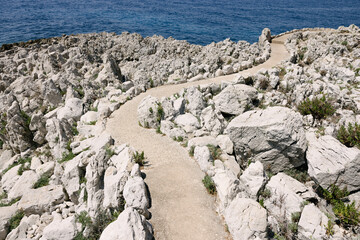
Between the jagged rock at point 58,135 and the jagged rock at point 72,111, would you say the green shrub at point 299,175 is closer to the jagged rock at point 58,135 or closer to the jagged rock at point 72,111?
the jagged rock at point 58,135

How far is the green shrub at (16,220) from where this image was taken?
1180 centimetres

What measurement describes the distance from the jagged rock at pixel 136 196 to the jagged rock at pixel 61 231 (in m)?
3.34

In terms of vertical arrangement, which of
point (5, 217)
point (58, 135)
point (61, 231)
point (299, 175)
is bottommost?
point (5, 217)

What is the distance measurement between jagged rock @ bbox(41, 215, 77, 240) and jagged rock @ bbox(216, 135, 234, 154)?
347 inches

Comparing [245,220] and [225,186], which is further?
[225,186]

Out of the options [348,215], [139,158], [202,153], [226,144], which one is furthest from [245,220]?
[139,158]

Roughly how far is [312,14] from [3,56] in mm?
103341

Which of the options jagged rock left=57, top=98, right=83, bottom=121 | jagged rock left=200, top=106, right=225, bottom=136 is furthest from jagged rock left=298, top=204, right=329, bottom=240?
jagged rock left=57, top=98, right=83, bottom=121

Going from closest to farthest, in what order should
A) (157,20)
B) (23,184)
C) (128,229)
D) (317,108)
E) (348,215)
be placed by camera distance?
(128,229), (348,215), (23,184), (317,108), (157,20)

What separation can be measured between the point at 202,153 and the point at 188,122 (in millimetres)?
3781

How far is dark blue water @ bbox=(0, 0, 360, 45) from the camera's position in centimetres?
5928

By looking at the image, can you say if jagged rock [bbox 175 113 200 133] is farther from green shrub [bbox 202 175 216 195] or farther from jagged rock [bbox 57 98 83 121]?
jagged rock [bbox 57 98 83 121]

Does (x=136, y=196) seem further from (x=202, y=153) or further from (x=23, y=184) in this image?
(x=23, y=184)

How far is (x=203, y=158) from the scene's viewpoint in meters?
11.5
